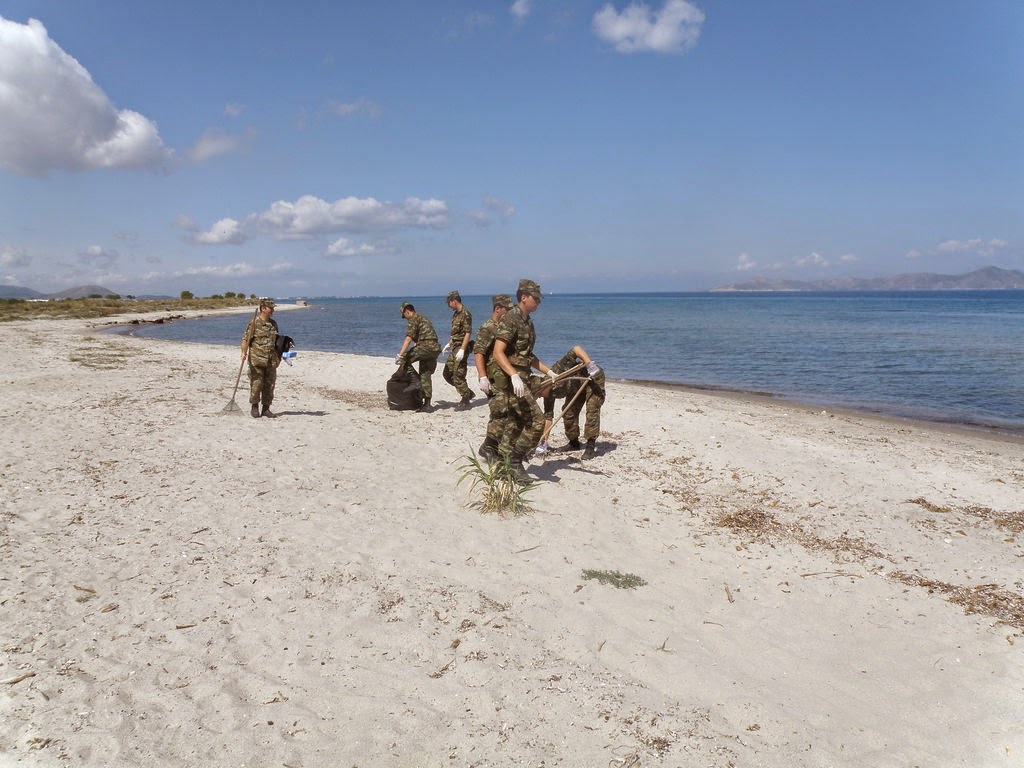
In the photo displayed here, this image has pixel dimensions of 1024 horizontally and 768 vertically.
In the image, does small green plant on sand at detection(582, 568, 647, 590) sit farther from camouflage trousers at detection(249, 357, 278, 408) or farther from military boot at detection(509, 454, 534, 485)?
camouflage trousers at detection(249, 357, 278, 408)

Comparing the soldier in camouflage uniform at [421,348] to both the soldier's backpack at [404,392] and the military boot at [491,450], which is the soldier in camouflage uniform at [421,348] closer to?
the soldier's backpack at [404,392]

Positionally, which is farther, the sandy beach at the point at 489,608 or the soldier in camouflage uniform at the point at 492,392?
the soldier in camouflage uniform at the point at 492,392

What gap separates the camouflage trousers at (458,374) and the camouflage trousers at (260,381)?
3631 mm

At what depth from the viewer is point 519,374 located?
24.2ft

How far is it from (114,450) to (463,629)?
251 inches

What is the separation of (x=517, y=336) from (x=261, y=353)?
5706 millimetres

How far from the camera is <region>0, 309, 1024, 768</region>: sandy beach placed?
3.50 m

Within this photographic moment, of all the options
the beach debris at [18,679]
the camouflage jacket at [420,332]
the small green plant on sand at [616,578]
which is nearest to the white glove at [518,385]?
the small green plant on sand at [616,578]

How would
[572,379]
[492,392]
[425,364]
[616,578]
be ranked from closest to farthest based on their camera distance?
[616,578] < [492,392] < [572,379] < [425,364]

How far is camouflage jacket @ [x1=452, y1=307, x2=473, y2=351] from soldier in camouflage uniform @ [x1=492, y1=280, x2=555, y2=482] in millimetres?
5112

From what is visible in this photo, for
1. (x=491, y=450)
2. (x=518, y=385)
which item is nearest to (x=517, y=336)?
(x=518, y=385)

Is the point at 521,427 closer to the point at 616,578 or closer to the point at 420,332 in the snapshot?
the point at 616,578

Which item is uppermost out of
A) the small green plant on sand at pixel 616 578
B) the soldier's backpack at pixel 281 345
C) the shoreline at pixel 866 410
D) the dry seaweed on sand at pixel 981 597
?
the soldier's backpack at pixel 281 345

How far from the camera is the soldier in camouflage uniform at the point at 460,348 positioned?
41.5 ft
